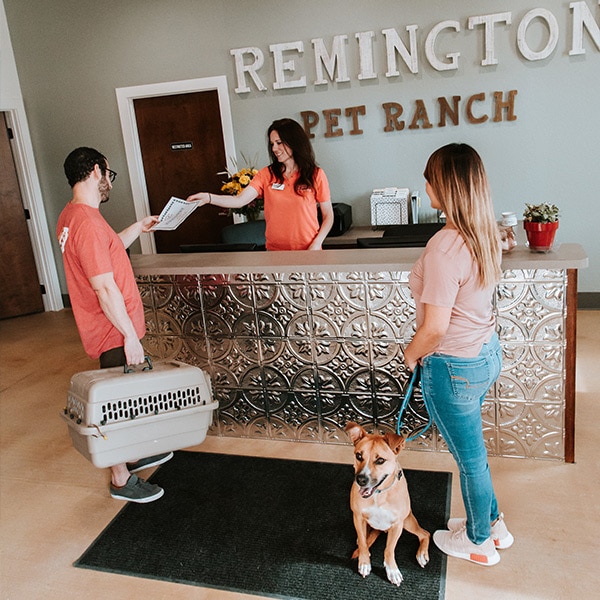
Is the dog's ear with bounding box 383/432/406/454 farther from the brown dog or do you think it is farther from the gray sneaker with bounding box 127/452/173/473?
the gray sneaker with bounding box 127/452/173/473

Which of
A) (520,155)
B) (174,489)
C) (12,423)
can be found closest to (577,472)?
(174,489)

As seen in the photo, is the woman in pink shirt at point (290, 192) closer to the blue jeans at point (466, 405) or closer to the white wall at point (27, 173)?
the blue jeans at point (466, 405)

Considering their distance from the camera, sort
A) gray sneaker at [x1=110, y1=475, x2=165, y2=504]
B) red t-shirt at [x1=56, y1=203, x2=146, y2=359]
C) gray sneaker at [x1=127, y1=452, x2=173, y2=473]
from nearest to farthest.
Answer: red t-shirt at [x1=56, y1=203, x2=146, y2=359] < gray sneaker at [x1=110, y1=475, x2=165, y2=504] < gray sneaker at [x1=127, y1=452, x2=173, y2=473]

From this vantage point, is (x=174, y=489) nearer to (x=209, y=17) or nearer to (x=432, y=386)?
(x=432, y=386)

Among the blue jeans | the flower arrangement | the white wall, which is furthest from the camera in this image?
the white wall

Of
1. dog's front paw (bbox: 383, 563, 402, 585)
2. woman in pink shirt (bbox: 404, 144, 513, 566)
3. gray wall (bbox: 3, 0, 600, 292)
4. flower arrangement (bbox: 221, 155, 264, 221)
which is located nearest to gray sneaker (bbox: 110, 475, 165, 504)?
dog's front paw (bbox: 383, 563, 402, 585)

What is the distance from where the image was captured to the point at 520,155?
468 cm

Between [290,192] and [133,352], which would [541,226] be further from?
[133,352]

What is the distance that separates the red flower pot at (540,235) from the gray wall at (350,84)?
2.32 metres

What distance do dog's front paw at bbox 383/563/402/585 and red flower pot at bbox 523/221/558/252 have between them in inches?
56.3

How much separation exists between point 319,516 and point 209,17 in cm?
416

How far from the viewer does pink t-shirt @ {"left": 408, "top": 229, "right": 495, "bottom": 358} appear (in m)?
1.82

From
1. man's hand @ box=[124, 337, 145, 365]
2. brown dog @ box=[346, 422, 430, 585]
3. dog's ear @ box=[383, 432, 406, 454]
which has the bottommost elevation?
brown dog @ box=[346, 422, 430, 585]

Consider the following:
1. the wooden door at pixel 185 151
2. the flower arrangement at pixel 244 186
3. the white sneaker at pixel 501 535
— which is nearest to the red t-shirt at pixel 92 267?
the white sneaker at pixel 501 535
